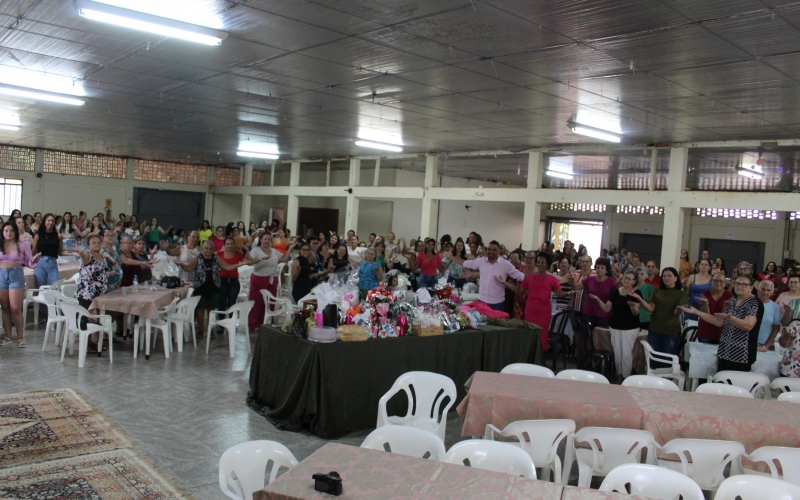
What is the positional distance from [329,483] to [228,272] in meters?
6.77

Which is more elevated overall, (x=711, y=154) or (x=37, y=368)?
(x=711, y=154)

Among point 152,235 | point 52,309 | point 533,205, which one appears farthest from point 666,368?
point 152,235

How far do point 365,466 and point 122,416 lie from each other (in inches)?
137

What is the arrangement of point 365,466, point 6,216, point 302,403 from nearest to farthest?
point 365,466 < point 302,403 < point 6,216

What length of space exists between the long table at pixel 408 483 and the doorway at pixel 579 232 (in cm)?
2202

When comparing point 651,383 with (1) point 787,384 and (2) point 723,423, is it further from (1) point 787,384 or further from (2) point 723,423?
(1) point 787,384

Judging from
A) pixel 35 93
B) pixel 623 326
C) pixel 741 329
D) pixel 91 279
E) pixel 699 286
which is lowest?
pixel 623 326

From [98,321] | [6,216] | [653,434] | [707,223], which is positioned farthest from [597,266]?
[6,216]

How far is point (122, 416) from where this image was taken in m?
5.66

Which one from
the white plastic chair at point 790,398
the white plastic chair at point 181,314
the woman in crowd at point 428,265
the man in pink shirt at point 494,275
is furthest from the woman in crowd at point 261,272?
the white plastic chair at point 790,398

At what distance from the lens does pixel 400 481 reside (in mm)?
A: 2879

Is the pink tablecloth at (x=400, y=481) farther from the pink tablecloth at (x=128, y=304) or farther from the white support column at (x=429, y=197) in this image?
the white support column at (x=429, y=197)

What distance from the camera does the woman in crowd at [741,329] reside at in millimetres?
5812

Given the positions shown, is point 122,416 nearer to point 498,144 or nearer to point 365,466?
point 365,466
